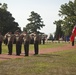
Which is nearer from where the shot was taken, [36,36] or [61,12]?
[36,36]

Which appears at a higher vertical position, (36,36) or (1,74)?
(36,36)

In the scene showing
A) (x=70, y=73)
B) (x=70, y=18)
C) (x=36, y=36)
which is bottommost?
(x=70, y=73)

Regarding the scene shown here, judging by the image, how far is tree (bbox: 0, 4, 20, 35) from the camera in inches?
3792

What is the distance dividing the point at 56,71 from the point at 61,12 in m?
79.2

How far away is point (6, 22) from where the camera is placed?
98188mm

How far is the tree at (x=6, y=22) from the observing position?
9631 centimetres

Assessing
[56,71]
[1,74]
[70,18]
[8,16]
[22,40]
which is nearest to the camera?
[1,74]

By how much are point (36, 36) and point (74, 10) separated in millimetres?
63858

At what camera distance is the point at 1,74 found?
1500 centimetres

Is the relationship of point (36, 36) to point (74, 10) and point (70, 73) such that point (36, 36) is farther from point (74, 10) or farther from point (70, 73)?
point (74, 10)

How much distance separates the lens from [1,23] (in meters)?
95.1

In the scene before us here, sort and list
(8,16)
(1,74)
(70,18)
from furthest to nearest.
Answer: (8,16)
(70,18)
(1,74)

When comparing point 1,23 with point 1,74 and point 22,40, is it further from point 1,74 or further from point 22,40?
point 1,74

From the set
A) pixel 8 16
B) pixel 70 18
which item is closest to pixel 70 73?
pixel 70 18
